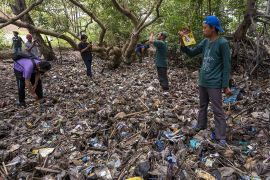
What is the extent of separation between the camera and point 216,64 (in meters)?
3.92

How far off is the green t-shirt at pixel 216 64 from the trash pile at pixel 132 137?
0.85 m

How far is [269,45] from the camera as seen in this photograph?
8.76 metres

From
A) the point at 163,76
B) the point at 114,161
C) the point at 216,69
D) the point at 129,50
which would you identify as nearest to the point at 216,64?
the point at 216,69

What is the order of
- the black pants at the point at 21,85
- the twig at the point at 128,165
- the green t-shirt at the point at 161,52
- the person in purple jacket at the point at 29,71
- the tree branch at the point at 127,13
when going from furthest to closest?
the tree branch at the point at 127,13
the green t-shirt at the point at 161,52
the black pants at the point at 21,85
the person in purple jacket at the point at 29,71
the twig at the point at 128,165

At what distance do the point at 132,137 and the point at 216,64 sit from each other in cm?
174

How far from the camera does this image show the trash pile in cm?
357

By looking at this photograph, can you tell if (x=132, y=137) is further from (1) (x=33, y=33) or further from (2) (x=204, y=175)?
(1) (x=33, y=33)

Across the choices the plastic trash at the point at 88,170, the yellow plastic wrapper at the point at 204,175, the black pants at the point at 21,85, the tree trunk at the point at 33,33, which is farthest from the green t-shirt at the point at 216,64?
the tree trunk at the point at 33,33

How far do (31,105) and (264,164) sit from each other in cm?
544

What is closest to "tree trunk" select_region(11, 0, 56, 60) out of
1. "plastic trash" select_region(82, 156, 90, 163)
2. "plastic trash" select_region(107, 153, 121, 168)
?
"plastic trash" select_region(82, 156, 90, 163)

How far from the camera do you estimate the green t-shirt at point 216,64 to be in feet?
12.5

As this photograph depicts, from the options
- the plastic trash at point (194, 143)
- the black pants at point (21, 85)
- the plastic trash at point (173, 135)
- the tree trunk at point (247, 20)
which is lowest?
the plastic trash at point (194, 143)

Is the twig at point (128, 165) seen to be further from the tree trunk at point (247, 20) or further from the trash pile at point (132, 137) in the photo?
the tree trunk at point (247, 20)

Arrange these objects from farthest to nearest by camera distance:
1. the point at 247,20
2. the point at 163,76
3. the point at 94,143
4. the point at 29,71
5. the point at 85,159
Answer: the point at 247,20 < the point at 163,76 < the point at 29,71 < the point at 94,143 < the point at 85,159
